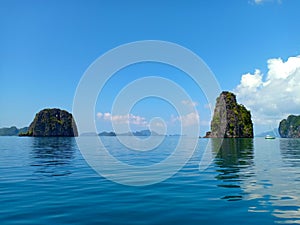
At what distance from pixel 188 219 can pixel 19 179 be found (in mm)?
16629

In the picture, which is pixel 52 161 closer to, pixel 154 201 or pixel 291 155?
pixel 154 201

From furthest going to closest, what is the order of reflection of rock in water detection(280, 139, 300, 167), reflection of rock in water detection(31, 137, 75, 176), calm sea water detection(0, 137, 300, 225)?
reflection of rock in water detection(280, 139, 300, 167) → reflection of rock in water detection(31, 137, 75, 176) → calm sea water detection(0, 137, 300, 225)

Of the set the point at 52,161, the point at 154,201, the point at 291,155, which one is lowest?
the point at 154,201

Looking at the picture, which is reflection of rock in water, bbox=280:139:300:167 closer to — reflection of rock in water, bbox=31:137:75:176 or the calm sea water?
the calm sea water

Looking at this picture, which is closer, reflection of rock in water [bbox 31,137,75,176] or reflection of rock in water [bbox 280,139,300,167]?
reflection of rock in water [bbox 31,137,75,176]

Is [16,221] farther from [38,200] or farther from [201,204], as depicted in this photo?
[201,204]

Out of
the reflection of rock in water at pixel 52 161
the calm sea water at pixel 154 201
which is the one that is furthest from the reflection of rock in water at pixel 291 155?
the reflection of rock in water at pixel 52 161

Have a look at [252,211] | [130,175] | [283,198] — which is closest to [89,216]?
[252,211]

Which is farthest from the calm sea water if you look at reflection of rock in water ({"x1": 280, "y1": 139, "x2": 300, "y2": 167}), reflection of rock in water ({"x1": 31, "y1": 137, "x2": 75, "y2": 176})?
reflection of rock in water ({"x1": 280, "y1": 139, "x2": 300, "y2": 167})

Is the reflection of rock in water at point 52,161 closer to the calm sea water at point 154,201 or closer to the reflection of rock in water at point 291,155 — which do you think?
the calm sea water at point 154,201

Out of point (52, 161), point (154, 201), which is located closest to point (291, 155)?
point (52, 161)

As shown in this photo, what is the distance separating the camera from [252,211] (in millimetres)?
12875

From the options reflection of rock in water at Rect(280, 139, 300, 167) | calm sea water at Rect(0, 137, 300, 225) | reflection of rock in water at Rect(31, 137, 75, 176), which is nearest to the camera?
calm sea water at Rect(0, 137, 300, 225)

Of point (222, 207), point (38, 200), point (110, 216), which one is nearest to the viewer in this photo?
point (110, 216)
